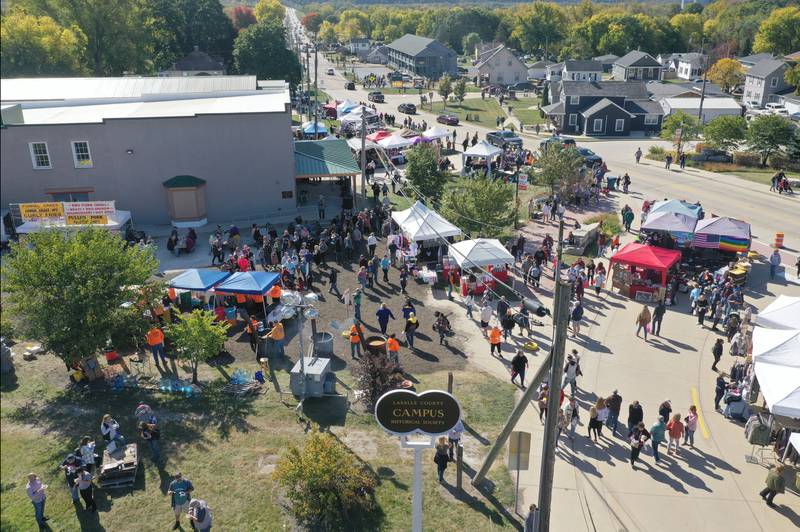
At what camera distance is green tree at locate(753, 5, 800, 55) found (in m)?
109

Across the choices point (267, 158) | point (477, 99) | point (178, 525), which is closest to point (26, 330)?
point (178, 525)

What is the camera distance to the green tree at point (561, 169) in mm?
35875

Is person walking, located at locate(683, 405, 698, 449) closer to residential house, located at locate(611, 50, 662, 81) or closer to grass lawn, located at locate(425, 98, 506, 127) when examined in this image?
grass lawn, located at locate(425, 98, 506, 127)

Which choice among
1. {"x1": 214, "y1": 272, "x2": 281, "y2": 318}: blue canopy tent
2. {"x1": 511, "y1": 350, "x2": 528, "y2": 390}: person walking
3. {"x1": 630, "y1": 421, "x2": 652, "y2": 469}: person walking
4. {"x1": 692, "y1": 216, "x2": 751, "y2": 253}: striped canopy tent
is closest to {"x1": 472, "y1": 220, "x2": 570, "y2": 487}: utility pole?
{"x1": 630, "y1": 421, "x2": 652, "y2": 469}: person walking

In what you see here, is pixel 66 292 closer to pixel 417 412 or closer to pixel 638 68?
pixel 417 412

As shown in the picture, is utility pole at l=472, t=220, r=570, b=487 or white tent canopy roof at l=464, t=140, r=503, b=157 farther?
white tent canopy roof at l=464, t=140, r=503, b=157

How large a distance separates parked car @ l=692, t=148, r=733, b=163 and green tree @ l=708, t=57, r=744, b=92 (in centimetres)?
5074

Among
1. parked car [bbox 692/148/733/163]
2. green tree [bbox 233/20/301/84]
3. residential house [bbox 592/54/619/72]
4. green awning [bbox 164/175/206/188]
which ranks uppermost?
green tree [bbox 233/20/301/84]

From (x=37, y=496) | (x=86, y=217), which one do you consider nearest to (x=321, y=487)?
(x=37, y=496)

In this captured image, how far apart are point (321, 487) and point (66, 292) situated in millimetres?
8640

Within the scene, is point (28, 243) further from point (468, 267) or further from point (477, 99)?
point (477, 99)

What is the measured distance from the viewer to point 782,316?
1883cm

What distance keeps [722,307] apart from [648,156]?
32292 mm

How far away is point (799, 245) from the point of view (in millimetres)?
30812
